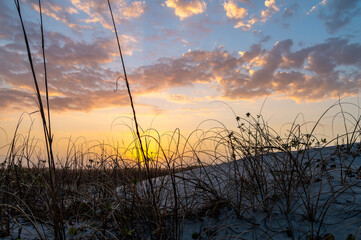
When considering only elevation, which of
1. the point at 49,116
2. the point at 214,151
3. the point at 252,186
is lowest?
the point at 252,186

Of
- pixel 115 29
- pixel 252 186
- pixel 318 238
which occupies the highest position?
pixel 115 29

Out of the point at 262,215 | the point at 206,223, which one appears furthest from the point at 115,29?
the point at 262,215

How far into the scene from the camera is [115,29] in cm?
153

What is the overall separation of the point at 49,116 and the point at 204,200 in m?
1.85

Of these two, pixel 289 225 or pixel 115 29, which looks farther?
pixel 289 225

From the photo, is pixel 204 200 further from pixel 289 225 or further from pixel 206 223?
pixel 289 225

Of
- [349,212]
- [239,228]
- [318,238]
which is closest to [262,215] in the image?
[239,228]

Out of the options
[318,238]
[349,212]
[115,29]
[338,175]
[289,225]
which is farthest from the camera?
[338,175]

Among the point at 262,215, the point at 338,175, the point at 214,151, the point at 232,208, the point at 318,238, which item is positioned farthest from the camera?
the point at 214,151

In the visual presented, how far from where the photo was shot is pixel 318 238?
1.97 m

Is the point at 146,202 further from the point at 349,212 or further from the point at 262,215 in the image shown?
the point at 349,212

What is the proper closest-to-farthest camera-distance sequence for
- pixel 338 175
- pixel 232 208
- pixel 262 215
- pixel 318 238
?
pixel 318 238
pixel 262 215
pixel 232 208
pixel 338 175

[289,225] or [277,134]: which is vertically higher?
[277,134]

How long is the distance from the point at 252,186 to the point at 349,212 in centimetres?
91
